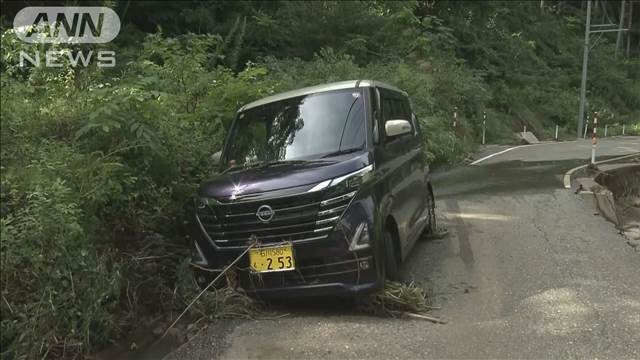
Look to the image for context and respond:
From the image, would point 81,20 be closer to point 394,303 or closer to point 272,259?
point 272,259

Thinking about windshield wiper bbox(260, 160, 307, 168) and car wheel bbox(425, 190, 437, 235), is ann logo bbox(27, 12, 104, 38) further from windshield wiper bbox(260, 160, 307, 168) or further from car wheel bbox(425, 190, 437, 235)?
car wheel bbox(425, 190, 437, 235)

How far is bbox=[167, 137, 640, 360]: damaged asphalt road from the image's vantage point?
4.53 m

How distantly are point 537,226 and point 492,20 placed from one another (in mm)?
30793

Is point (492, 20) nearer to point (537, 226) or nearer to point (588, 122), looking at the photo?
point (588, 122)

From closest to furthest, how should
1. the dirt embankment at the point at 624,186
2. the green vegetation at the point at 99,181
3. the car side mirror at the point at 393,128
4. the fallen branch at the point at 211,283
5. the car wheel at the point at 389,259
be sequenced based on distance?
the green vegetation at the point at 99,181, the fallen branch at the point at 211,283, the car wheel at the point at 389,259, the car side mirror at the point at 393,128, the dirt embankment at the point at 624,186

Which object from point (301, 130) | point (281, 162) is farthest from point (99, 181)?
point (301, 130)

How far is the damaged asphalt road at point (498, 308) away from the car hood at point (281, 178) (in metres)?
1.11

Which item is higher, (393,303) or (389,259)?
(389,259)

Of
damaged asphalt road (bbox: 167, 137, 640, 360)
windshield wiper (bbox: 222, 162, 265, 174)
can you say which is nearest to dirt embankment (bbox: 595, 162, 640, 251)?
damaged asphalt road (bbox: 167, 137, 640, 360)

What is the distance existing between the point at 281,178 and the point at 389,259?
126 cm

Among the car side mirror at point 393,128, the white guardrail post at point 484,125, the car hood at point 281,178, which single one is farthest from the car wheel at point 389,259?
the white guardrail post at point 484,125

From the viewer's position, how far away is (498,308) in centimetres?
538

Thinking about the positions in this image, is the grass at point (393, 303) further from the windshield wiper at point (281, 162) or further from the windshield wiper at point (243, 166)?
the windshield wiper at point (243, 166)

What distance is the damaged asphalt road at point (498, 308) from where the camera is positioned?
4.53m
